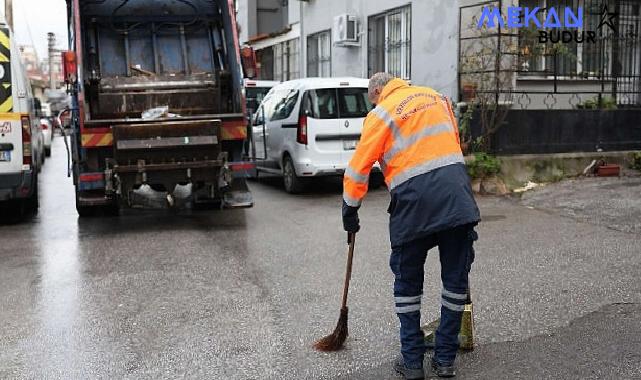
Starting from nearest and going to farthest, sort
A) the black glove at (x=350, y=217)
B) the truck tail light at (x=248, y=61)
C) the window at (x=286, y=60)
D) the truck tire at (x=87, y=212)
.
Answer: the black glove at (x=350, y=217) → the truck tail light at (x=248, y=61) → the truck tire at (x=87, y=212) → the window at (x=286, y=60)

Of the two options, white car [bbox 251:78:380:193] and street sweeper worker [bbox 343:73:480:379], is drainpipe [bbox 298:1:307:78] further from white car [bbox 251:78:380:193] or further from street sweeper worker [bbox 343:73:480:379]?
street sweeper worker [bbox 343:73:480:379]

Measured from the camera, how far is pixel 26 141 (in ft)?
27.5

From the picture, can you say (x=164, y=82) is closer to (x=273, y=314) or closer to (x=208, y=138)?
(x=208, y=138)

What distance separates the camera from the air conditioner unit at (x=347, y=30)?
15.9 metres

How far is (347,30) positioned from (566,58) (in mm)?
5062

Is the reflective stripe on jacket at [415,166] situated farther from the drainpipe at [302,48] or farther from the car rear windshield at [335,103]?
the drainpipe at [302,48]

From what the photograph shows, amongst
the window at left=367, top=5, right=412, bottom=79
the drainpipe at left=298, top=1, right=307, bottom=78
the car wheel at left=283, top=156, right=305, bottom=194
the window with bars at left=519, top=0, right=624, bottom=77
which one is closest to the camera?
the car wheel at left=283, top=156, right=305, bottom=194

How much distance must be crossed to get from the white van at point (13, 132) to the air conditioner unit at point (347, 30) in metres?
8.62

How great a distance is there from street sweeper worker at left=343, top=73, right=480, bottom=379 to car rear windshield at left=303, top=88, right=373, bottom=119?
22.3ft

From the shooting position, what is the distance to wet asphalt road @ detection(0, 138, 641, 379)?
165 inches

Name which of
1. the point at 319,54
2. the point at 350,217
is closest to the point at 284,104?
the point at 319,54

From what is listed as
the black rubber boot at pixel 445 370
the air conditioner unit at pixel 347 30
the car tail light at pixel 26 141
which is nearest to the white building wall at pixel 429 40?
the air conditioner unit at pixel 347 30

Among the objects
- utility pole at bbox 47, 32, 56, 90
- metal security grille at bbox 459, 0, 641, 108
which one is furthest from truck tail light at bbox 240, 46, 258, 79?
utility pole at bbox 47, 32, 56, 90

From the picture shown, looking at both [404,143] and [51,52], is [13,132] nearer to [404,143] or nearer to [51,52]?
[404,143]
